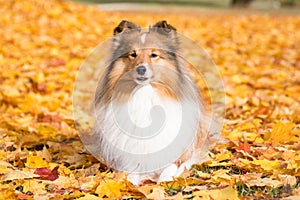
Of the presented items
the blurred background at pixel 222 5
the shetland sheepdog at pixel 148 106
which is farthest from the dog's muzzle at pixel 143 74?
the blurred background at pixel 222 5

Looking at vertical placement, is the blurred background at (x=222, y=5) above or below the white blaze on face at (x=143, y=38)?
below

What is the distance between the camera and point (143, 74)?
3.41 m

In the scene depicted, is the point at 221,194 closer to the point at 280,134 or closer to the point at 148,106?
the point at 148,106

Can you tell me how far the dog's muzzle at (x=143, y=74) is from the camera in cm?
339

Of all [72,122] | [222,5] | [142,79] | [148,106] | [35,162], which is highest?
[142,79]

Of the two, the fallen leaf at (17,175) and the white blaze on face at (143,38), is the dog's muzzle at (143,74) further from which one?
the fallen leaf at (17,175)

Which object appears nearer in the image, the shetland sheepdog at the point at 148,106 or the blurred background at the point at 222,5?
the shetland sheepdog at the point at 148,106

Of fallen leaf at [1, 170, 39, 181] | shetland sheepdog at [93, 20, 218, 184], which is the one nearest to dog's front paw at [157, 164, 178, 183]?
shetland sheepdog at [93, 20, 218, 184]

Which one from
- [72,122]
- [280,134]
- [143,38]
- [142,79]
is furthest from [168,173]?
[72,122]

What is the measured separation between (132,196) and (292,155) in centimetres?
121

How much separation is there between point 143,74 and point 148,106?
8.5 inches

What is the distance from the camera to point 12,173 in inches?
137

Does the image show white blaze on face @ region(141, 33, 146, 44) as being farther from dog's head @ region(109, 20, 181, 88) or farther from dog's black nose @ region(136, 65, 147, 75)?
dog's black nose @ region(136, 65, 147, 75)

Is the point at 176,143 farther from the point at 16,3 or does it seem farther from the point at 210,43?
the point at 16,3
